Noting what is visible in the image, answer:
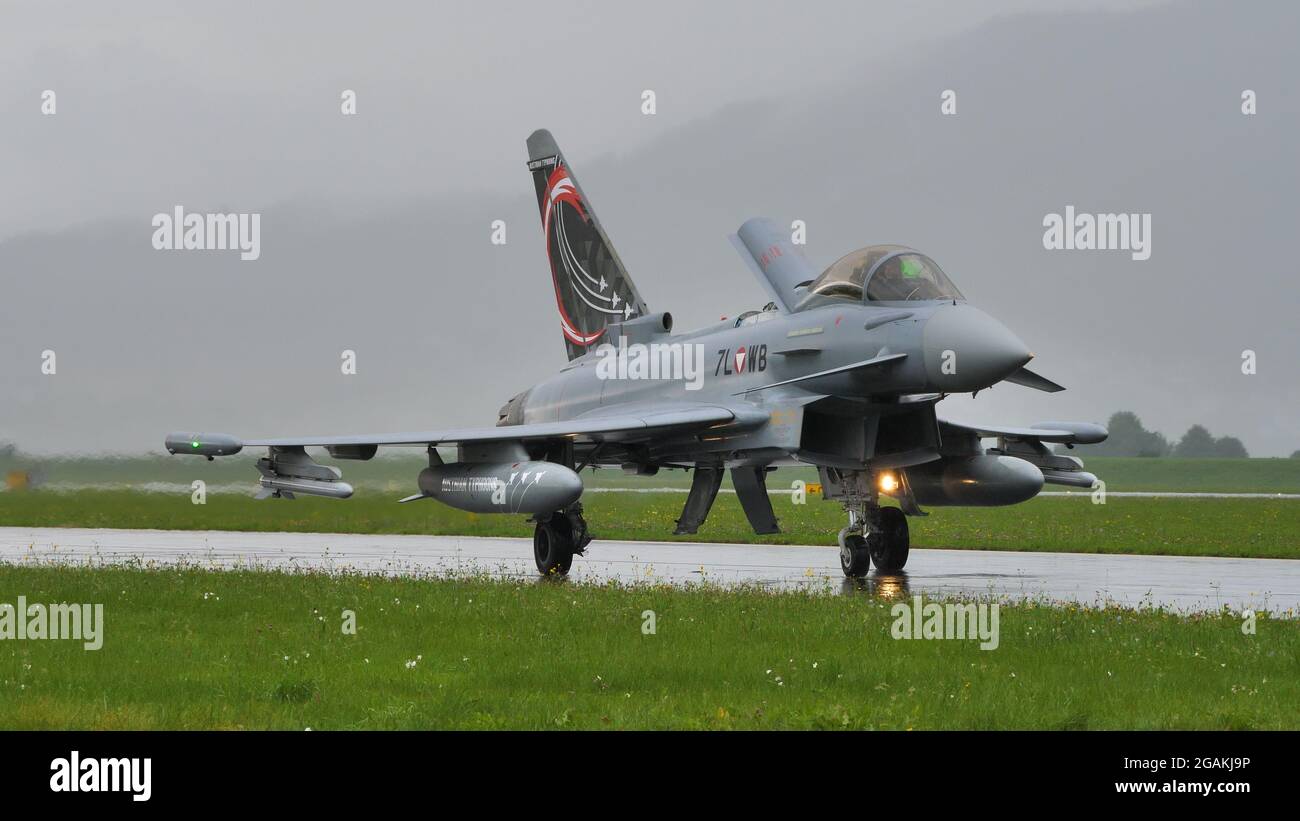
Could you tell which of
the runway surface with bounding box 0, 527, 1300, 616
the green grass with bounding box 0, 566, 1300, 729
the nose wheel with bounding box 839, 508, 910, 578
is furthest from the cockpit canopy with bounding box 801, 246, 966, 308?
the green grass with bounding box 0, 566, 1300, 729

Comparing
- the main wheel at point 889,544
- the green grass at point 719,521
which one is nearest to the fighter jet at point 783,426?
the main wheel at point 889,544

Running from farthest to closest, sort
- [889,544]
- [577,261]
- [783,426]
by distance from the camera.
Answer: [577,261]
[889,544]
[783,426]

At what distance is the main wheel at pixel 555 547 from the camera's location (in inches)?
829

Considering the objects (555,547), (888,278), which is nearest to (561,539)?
(555,547)

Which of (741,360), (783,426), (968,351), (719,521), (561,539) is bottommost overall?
(719,521)

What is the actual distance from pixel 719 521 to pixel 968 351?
858 inches

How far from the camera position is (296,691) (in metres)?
9.66

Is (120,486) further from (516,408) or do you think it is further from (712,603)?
(712,603)

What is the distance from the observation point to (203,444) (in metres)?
20.5

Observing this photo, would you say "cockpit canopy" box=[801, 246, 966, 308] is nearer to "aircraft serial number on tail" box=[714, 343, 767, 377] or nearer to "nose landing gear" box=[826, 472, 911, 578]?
"aircraft serial number on tail" box=[714, 343, 767, 377]

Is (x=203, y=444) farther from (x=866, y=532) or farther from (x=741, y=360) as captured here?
(x=866, y=532)

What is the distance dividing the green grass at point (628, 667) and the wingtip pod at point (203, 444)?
4.84 metres

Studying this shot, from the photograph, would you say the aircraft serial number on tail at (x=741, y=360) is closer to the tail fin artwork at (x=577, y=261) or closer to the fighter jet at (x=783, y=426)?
the fighter jet at (x=783, y=426)
